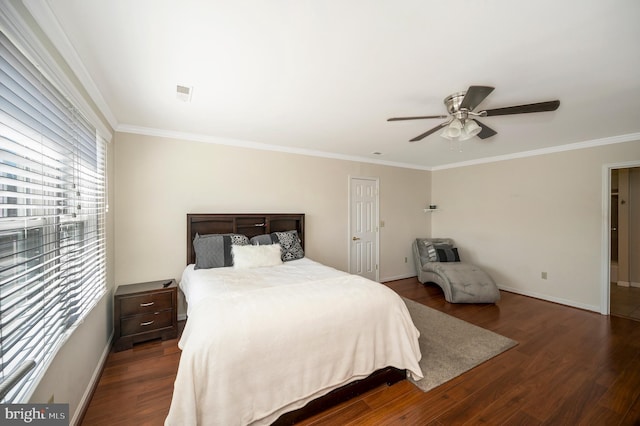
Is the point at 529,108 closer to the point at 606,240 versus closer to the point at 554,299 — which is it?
the point at 606,240

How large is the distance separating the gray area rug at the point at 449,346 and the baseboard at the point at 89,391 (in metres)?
2.42

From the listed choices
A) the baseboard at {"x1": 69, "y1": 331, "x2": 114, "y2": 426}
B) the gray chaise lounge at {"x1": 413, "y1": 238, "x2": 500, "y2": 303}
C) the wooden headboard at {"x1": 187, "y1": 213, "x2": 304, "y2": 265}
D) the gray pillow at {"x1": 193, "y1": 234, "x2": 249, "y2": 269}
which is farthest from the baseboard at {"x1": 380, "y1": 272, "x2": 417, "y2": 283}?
the baseboard at {"x1": 69, "y1": 331, "x2": 114, "y2": 426}

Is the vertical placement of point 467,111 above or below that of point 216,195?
above

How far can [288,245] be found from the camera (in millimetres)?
3365

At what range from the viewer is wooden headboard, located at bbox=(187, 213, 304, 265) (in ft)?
10.3

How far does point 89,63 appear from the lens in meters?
1.65

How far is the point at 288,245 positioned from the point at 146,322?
1.76 meters

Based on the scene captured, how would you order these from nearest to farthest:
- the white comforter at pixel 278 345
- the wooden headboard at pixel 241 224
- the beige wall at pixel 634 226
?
the white comforter at pixel 278 345
the wooden headboard at pixel 241 224
the beige wall at pixel 634 226

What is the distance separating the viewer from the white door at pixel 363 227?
14.7ft

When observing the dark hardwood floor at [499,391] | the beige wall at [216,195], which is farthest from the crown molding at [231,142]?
the dark hardwood floor at [499,391]

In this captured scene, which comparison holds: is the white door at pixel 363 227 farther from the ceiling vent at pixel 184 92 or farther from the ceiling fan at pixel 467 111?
the ceiling vent at pixel 184 92

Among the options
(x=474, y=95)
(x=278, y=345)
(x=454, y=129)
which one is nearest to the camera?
(x=278, y=345)

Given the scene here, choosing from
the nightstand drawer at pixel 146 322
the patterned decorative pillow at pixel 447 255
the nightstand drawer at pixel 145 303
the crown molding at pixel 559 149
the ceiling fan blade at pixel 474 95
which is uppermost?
the crown molding at pixel 559 149

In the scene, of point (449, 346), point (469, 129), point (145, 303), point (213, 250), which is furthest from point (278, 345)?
point (469, 129)
